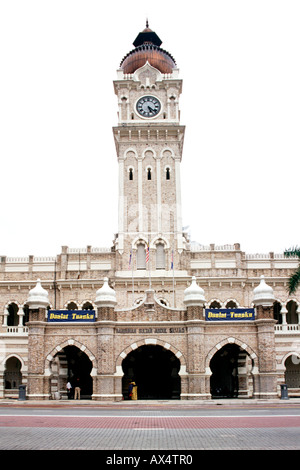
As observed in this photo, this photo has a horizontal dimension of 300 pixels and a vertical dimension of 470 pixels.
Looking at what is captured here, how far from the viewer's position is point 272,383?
3097 centimetres

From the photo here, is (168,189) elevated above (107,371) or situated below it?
above

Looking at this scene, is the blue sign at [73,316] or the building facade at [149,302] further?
the blue sign at [73,316]

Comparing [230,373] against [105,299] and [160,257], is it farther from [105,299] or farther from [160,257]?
[105,299]

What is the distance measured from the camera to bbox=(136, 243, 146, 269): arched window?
44.2 metres

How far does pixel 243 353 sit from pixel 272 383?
503 centimetres

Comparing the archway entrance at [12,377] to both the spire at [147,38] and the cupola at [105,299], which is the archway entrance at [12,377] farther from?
the spire at [147,38]

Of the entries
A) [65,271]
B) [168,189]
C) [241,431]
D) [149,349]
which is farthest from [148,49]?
[241,431]

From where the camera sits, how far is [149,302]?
3241 centimetres

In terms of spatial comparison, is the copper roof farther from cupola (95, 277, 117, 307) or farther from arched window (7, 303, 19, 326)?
cupola (95, 277, 117, 307)

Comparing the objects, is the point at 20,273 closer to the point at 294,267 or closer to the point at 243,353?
the point at 243,353

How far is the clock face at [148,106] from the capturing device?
48625 millimetres

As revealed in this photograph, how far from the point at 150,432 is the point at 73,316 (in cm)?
1802

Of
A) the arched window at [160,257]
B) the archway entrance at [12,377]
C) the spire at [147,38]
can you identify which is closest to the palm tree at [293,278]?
the arched window at [160,257]
